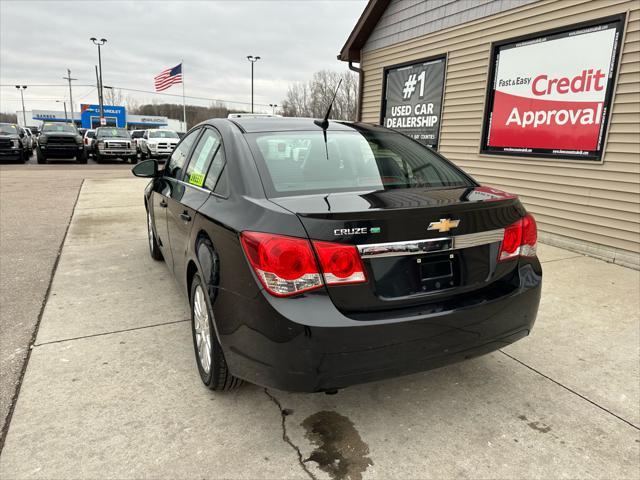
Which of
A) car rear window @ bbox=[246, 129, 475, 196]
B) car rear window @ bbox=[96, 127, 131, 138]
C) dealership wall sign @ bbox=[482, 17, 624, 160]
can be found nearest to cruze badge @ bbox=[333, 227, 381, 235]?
car rear window @ bbox=[246, 129, 475, 196]

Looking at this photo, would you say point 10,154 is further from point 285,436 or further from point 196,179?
point 285,436

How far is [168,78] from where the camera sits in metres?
28.4

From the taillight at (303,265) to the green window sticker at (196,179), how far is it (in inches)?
47.6

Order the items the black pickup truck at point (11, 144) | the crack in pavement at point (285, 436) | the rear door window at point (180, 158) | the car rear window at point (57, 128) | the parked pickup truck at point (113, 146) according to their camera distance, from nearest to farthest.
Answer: the crack in pavement at point (285, 436) < the rear door window at point (180, 158) < the black pickup truck at point (11, 144) < the car rear window at point (57, 128) < the parked pickup truck at point (113, 146)

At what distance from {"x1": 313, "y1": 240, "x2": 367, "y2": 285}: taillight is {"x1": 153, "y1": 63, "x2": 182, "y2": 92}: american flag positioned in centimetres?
2928

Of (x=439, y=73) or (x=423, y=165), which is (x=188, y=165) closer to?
(x=423, y=165)

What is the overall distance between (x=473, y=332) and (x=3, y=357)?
2.90m

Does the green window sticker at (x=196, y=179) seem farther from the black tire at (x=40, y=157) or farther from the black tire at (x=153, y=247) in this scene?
the black tire at (x=40, y=157)

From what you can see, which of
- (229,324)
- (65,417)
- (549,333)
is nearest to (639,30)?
(549,333)

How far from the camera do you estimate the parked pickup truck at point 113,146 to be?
22.2m

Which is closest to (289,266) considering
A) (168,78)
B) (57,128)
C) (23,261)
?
(23,261)

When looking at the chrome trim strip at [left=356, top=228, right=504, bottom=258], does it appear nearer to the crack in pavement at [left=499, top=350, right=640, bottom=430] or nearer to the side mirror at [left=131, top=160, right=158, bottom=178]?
the crack in pavement at [left=499, top=350, right=640, bottom=430]

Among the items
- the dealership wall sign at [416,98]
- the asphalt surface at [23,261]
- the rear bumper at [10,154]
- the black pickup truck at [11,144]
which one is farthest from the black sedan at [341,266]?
the rear bumper at [10,154]

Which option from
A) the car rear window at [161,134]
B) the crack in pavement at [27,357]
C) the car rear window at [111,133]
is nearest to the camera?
the crack in pavement at [27,357]
